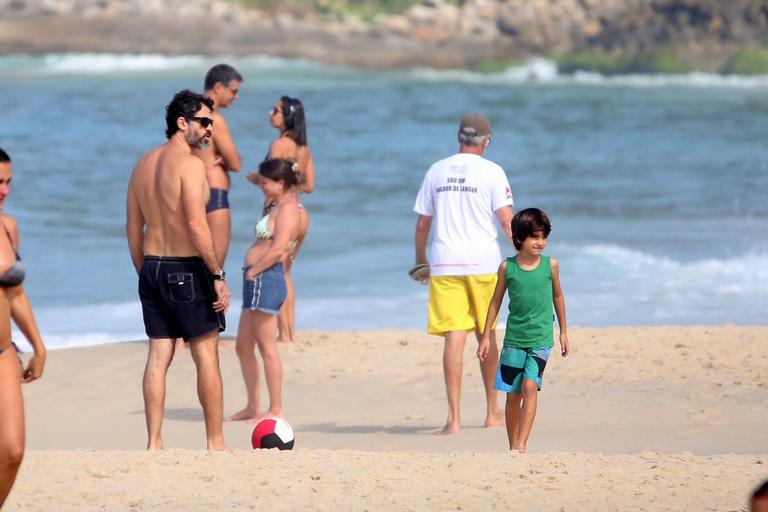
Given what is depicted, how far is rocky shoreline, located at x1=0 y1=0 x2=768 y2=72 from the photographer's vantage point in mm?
63562

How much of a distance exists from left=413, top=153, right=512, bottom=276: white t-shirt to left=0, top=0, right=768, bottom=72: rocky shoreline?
2242 inches

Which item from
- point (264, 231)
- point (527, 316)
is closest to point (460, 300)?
point (527, 316)

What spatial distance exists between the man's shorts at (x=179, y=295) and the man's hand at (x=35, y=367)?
164 centimetres

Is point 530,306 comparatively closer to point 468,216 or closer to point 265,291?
point 468,216

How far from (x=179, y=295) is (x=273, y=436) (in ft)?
2.74

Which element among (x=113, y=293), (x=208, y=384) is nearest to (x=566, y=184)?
(x=113, y=293)

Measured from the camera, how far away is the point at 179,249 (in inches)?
251

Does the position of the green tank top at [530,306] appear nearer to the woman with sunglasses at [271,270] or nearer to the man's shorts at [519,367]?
the man's shorts at [519,367]

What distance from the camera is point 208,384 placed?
6.53 m

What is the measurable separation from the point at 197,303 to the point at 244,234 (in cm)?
1002

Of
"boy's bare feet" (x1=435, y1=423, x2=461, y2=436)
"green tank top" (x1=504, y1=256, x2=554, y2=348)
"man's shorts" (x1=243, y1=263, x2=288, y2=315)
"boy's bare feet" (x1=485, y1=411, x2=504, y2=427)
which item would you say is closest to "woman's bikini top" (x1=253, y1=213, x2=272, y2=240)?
"man's shorts" (x1=243, y1=263, x2=288, y2=315)

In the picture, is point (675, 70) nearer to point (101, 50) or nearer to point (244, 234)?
point (101, 50)

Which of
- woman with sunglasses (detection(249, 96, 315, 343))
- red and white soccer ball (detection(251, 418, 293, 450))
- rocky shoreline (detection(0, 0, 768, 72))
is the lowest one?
red and white soccer ball (detection(251, 418, 293, 450))

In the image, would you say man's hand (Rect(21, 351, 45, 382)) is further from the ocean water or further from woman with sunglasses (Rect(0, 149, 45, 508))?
the ocean water
